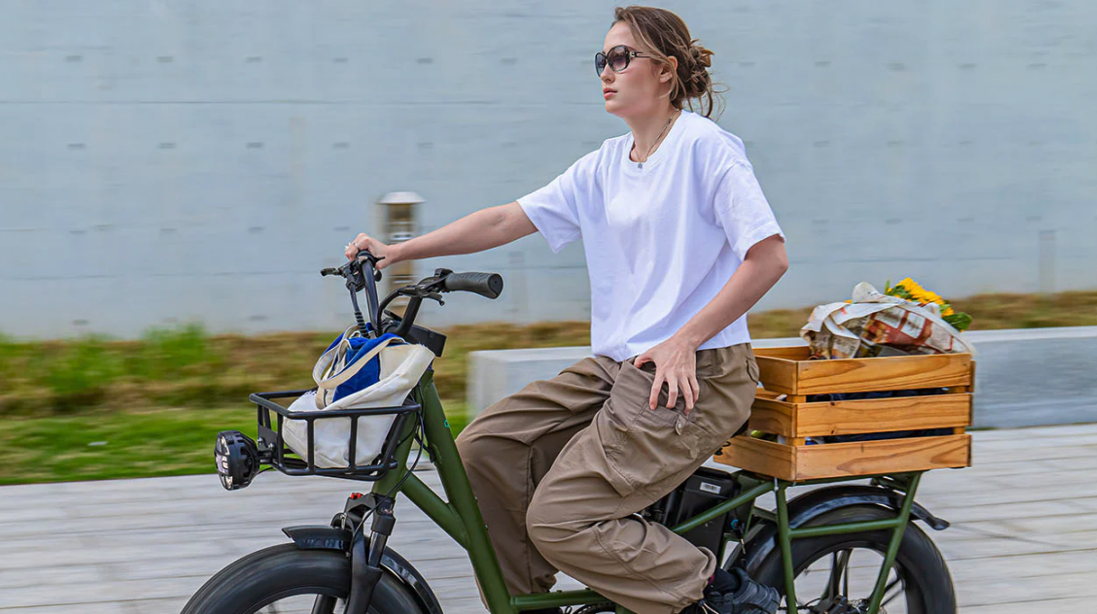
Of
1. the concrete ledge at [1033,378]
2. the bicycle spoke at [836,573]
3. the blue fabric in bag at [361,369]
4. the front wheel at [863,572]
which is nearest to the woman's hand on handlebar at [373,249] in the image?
the blue fabric in bag at [361,369]

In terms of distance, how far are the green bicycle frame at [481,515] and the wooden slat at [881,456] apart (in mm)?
76

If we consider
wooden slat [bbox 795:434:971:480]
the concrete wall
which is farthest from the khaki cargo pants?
the concrete wall

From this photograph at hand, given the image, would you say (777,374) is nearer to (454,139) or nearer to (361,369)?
(361,369)

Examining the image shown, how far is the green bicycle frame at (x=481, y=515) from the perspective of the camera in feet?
8.61

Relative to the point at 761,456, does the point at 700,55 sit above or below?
above

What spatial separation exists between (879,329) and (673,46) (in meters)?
0.88

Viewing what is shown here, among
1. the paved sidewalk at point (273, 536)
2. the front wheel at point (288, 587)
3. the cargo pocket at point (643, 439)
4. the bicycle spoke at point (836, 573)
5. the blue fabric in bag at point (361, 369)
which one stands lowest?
the paved sidewalk at point (273, 536)

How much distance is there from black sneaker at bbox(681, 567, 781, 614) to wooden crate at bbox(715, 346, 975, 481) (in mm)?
258

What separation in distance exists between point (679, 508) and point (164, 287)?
16.8 ft

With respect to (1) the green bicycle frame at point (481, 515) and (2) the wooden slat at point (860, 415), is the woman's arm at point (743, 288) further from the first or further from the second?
(1) the green bicycle frame at point (481, 515)

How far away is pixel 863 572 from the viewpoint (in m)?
3.15

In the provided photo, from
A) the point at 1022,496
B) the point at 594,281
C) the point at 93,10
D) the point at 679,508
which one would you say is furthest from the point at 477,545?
the point at 93,10

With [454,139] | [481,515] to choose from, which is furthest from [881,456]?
[454,139]

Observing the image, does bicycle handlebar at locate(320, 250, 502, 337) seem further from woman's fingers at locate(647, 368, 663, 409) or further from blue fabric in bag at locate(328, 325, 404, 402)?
woman's fingers at locate(647, 368, 663, 409)
